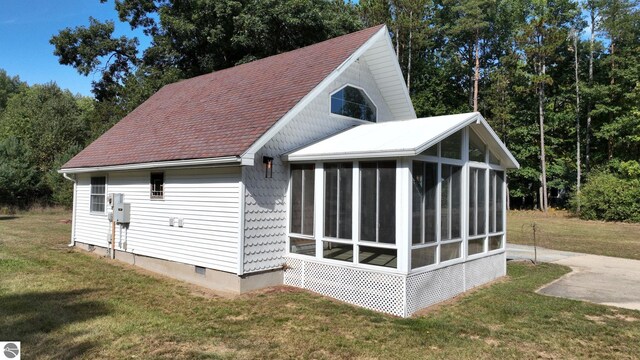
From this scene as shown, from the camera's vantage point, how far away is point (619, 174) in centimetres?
3091

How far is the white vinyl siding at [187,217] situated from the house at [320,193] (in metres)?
0.04

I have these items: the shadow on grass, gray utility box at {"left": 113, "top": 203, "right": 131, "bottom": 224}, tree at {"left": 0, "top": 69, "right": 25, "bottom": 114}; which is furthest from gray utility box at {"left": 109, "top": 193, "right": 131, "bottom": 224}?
tree at {"left": 0, "top": 69, "right": 25, "bottom": 114}

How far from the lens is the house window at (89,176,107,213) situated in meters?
12.6

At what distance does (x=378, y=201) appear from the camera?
7480 mm

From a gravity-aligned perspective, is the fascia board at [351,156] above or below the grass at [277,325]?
above

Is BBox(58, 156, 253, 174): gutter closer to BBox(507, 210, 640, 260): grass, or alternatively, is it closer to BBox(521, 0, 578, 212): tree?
BBox(507, 210, 640, 260): grass

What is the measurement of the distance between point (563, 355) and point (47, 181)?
111ft

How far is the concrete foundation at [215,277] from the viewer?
8172mm

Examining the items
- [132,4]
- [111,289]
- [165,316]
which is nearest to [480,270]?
[165,316]

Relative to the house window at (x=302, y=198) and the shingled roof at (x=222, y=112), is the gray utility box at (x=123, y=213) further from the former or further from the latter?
the house window at (x=302, y=198)

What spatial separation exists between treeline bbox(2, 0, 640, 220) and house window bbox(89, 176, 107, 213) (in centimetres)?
1306

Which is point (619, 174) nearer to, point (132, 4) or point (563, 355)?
point (563, 355)

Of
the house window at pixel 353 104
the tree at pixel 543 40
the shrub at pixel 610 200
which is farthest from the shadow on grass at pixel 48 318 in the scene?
the tree at pixel 543 40

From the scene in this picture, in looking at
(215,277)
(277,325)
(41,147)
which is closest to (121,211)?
(215,277)
